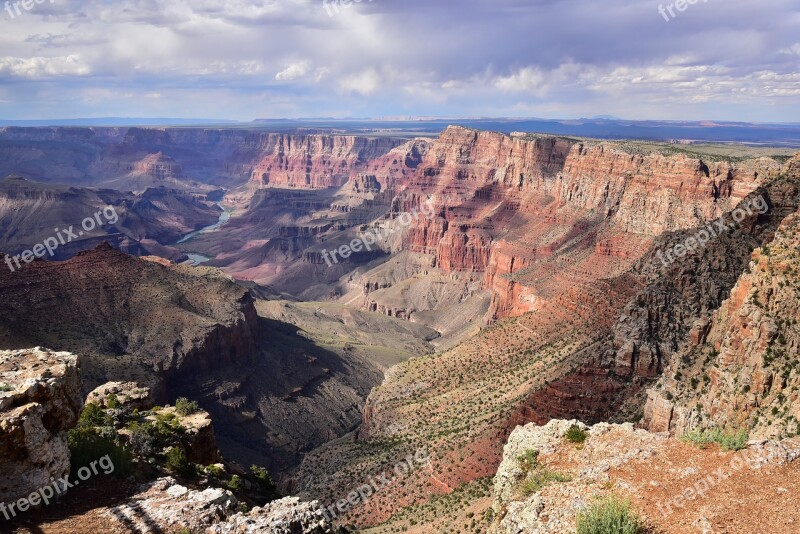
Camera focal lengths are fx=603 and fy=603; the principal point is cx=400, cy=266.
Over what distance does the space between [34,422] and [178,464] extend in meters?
8.42

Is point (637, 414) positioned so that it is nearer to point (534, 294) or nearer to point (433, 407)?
point (433, 407)

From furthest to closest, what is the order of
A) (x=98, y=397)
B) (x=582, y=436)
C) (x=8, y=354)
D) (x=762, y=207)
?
(x=762, y=207)
(x=98, y=397)
(x=582, y=436)
(x=8, y=354)

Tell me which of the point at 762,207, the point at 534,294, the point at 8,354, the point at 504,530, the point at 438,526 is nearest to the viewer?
the point at 504,530

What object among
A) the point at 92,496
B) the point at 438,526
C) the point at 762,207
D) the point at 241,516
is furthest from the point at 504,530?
the point at 762,207

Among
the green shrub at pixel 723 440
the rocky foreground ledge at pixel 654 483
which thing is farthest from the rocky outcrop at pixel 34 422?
the green shrub at pixel 723 440

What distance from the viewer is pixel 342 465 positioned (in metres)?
59.6

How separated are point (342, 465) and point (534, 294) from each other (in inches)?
1565

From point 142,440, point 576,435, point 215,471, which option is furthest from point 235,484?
point 576,435

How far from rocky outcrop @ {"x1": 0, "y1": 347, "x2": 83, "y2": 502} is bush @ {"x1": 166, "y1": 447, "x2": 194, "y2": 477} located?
5739mm

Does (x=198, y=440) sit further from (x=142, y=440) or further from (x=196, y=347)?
(x=196, y=347)

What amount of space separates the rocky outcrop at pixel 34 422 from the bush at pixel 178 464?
5.74 meters

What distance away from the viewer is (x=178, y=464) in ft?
88.5

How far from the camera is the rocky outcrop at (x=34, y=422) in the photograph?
1936cm

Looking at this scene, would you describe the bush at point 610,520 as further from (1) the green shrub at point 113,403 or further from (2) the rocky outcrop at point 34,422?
(1) the green shrub at point 113,403
